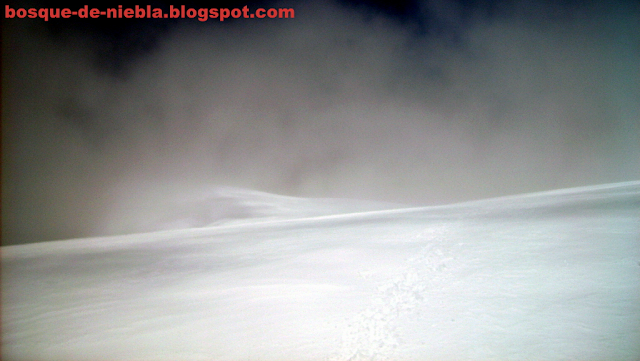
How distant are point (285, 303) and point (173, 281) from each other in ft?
9.64

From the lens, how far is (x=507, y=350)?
3.31 metres

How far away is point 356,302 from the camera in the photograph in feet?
15.6

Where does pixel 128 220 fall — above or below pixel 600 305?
above

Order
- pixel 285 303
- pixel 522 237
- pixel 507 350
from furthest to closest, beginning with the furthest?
pixel 522 237 → pixel 285 303 → pixel 507 350

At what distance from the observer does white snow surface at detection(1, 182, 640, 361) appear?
3.53 m

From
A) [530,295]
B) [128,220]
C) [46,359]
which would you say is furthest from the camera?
[128,220]

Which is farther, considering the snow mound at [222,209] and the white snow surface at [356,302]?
the snow mound at [222,209]

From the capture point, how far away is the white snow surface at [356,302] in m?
3.53

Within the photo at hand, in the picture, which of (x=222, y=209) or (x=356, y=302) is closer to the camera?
(x=356, y=302)

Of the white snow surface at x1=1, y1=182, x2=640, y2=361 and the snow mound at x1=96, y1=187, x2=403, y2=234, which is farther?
the snow mound at x1=96, y1=187, x2=403, y2=234

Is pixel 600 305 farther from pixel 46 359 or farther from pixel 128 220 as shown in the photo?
pixel 128 220

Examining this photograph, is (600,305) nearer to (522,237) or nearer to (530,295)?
(530,295)

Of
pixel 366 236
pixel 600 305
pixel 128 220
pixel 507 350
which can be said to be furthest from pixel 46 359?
pixel 128 220

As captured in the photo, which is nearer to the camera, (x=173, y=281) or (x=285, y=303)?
(x=285, y=303)
